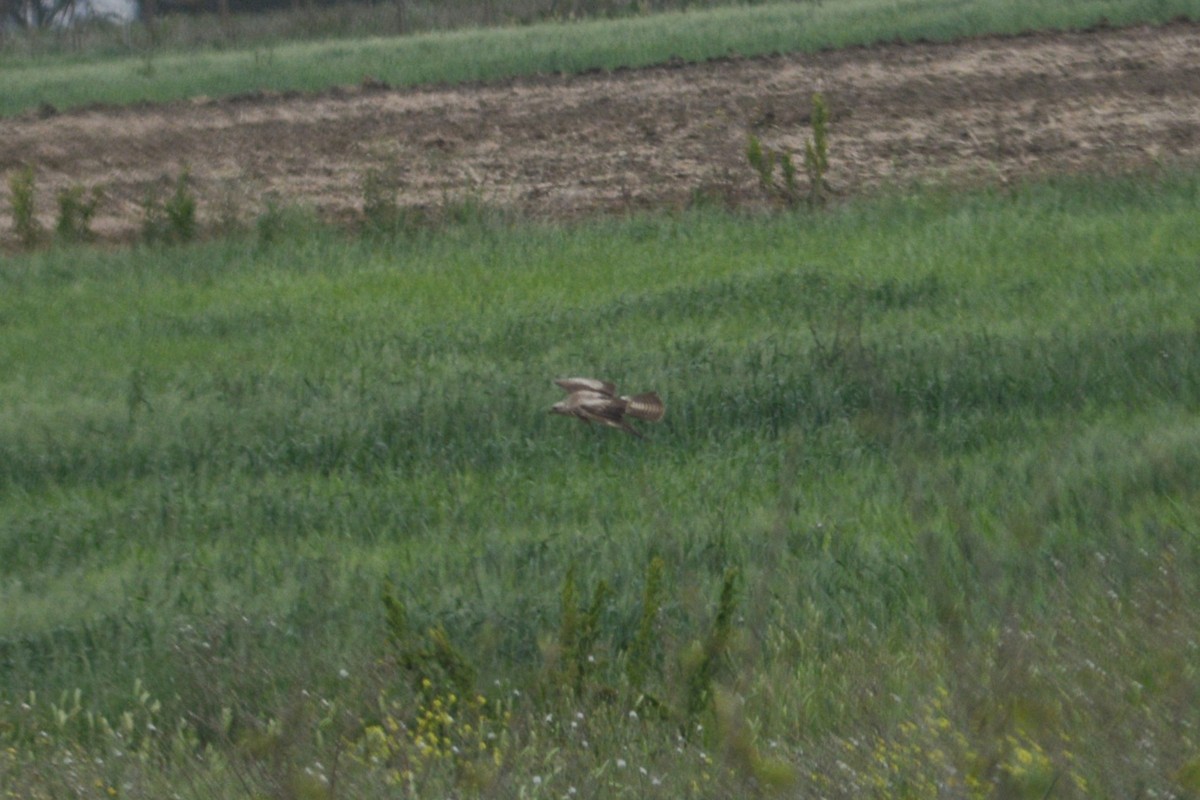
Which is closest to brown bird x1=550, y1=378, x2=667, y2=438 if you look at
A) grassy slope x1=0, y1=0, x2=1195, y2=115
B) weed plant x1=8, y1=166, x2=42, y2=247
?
weed plant x1=8, y1=166, x2=42, y2=247

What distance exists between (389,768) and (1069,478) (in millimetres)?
3093

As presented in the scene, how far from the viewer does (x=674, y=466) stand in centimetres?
722

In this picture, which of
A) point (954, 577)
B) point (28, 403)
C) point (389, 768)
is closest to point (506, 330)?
point (28, 403)

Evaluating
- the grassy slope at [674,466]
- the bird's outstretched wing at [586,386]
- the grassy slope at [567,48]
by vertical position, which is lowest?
the grassy slope at [674,466]

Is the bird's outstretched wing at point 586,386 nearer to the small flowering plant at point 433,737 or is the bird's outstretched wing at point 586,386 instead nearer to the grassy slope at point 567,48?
the small flowering plant at point 433,737

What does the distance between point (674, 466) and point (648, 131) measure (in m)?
10.6

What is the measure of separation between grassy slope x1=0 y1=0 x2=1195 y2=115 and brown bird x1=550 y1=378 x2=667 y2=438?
46.9 feet

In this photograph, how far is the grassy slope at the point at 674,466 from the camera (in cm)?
424

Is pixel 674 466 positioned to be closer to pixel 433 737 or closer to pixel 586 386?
pixel 586 386

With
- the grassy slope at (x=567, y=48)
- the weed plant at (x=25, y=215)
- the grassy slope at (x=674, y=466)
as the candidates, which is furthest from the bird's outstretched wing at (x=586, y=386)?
the grassy slope at (x=567, y=48)

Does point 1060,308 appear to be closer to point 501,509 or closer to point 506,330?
point 506,330

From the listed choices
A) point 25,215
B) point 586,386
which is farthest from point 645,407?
point 25,215

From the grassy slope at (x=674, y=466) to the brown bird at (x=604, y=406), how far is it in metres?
0.18

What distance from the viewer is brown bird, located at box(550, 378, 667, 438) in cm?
731
